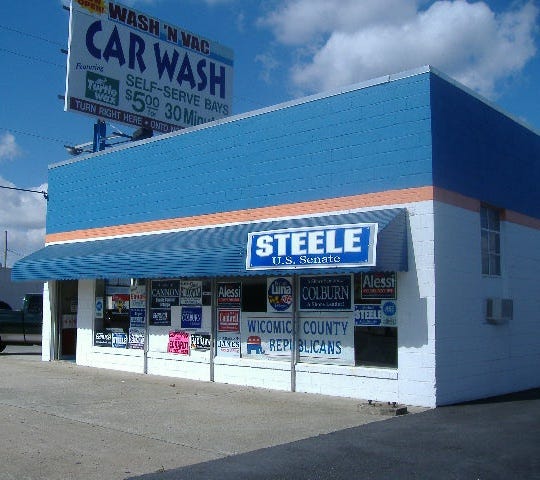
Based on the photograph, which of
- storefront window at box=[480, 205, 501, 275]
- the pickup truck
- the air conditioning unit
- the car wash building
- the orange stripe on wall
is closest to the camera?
the car wash building

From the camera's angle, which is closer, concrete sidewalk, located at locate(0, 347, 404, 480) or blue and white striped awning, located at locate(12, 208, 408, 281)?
concrete sidewalk, located at locate(0, 347, 404, 480)

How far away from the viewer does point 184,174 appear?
1595 cm

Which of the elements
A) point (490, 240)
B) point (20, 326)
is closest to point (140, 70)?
point (20, 326)

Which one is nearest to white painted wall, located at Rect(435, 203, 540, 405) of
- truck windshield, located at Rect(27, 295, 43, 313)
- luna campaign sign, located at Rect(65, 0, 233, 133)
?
luna campaign sign, located at Rect(65, 0, 233, 133)

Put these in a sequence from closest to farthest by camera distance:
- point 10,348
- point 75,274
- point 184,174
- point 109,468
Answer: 1. point 109,468
2. point 184,174
3. point 75,274
4. point 10,348

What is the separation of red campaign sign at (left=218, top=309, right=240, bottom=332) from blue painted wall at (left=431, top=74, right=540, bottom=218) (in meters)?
5.31

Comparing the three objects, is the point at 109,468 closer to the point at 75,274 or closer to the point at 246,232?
the point at 246,232

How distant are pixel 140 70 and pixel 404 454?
16.1m

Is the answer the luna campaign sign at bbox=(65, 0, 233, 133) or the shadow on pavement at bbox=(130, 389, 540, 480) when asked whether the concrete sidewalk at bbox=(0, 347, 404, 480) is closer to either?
the shadow on pavement at bbox=(130, 389, 540, 480)

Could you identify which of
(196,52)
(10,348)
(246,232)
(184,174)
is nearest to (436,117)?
(246,232)

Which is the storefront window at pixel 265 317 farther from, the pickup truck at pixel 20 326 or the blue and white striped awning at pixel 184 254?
the pickup truck at pixel 20 326

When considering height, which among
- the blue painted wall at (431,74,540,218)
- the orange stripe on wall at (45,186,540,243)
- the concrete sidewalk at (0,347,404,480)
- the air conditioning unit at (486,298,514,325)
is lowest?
the concrete sidewalk at (0,347,404,480)

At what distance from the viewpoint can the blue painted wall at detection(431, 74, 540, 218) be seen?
12048 mm

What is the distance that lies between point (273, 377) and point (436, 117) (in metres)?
5.96
